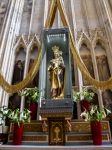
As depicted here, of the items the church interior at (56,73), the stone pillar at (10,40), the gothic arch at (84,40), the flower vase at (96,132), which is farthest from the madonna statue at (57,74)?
the gothic arch at (84,40)

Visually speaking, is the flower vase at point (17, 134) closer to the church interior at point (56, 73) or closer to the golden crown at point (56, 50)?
the church interior at point (56, 73)

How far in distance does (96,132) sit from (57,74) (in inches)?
72.9

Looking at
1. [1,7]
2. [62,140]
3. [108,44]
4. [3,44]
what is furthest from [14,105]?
[1,7]

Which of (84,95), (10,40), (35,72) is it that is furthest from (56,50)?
(10,40)

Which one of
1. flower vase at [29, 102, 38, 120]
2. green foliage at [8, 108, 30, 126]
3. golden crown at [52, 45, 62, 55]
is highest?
golden crown at [52, 45, 62, 55]

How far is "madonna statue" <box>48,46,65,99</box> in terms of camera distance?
19.9 feet

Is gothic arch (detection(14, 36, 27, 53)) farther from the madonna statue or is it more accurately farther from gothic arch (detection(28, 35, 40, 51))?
the madonna statue

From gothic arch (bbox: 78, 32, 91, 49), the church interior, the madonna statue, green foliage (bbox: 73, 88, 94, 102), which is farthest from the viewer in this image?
gothic arch (bbox: 78, 32, 91, 49)

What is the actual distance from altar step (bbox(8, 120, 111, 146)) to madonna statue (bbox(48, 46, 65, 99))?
2.83 ft

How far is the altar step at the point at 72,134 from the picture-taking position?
5.72 meters

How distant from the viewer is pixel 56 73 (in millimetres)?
6312

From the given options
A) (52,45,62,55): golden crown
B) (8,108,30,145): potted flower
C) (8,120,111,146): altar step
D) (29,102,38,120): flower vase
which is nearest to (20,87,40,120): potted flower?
(29,102,38,120): flower vase

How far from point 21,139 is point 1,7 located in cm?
746

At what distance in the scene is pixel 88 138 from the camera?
226 inches
